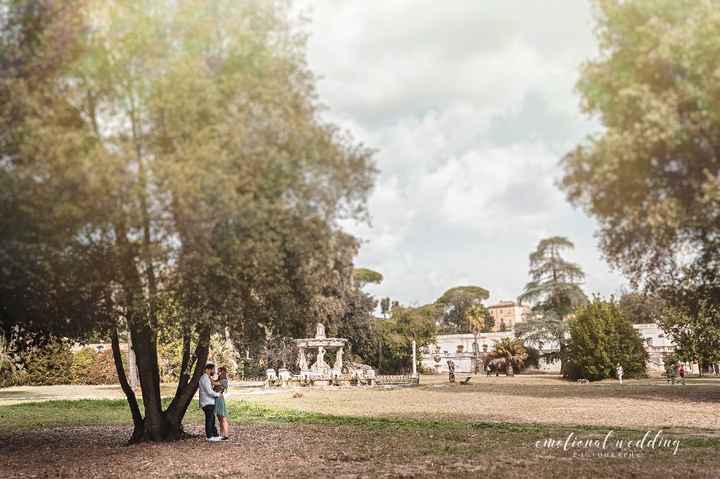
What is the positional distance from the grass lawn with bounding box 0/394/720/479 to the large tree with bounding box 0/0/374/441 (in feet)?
8.92

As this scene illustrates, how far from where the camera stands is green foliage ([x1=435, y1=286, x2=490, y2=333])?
127 m

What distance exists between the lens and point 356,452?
38.2ft

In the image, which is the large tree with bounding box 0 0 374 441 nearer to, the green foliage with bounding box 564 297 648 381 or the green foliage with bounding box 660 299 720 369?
the green foliage with bounding box 660 299 720 369

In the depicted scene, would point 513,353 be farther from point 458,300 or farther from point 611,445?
point 458,300

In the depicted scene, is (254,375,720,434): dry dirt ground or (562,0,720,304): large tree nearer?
(562,0,720,304): large tree

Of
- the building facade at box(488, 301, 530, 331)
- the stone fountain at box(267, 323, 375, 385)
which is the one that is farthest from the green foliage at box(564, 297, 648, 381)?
the building facade at box(488, 301, 530, 331)

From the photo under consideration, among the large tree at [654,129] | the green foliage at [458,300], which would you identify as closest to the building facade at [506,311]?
the green foliage at [458,300]

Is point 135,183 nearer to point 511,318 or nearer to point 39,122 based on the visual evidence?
point 39,122

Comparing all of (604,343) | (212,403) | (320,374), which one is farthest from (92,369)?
(212,403)

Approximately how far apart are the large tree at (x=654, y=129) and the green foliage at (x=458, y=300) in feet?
381

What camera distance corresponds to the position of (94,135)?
9.22 m

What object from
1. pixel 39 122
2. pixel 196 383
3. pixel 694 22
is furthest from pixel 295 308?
pixel 694 22

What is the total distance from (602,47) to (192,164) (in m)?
5.80

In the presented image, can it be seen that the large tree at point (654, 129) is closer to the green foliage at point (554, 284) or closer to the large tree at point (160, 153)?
the large tree at point (160, 153)
